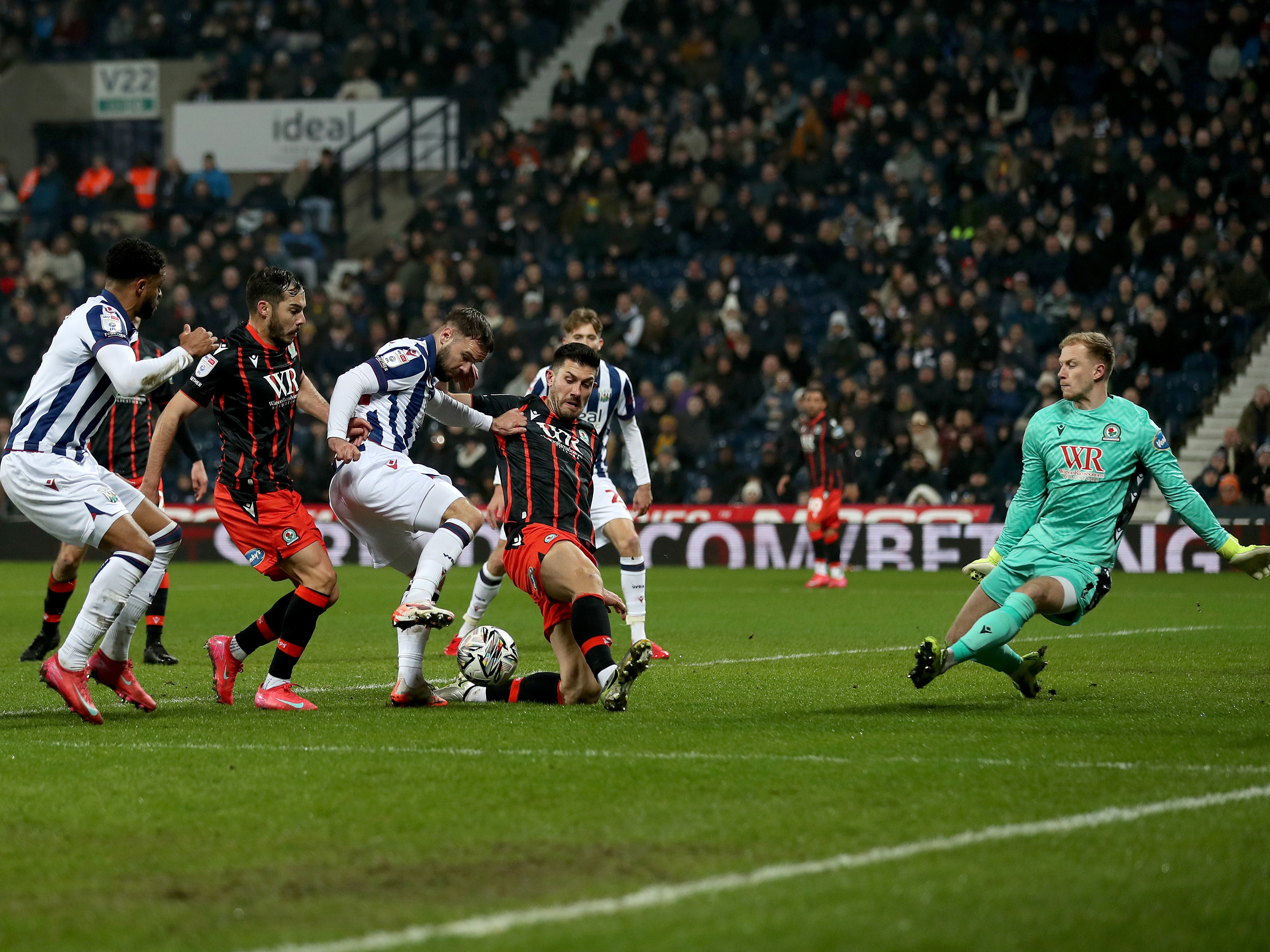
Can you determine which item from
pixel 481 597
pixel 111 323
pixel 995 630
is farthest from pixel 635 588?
pixel 111 323

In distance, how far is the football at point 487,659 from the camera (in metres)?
8.09

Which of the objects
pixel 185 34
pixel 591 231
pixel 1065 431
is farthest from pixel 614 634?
pixel 185 34

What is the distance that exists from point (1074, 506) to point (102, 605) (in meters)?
4.60

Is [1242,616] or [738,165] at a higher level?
[738,165]

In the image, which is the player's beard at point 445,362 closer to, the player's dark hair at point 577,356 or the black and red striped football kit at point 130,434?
the player's dark hair at point 577,356

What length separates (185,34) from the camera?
31.9 metres

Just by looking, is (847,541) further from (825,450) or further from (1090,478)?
(1090,478)

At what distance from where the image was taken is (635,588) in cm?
1091

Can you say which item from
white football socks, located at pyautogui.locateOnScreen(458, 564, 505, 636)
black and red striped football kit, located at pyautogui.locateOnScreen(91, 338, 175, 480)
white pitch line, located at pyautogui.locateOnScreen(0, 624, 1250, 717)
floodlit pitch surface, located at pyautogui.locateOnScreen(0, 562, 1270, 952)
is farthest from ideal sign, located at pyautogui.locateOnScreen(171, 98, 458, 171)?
floodlit pitch surface, located at pyautogui.locateOnScreen(0, 562, 1270, 952)

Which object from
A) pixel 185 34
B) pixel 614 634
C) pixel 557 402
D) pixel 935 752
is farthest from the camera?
pixel 185 34

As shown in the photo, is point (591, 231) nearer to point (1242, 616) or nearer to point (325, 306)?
point (325, 306)

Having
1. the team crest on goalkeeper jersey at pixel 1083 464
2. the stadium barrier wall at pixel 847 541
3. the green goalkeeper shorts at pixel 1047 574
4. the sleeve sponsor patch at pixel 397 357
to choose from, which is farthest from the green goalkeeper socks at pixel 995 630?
the stadium barrier wall at pixel 847 541

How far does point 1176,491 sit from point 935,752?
2.20m

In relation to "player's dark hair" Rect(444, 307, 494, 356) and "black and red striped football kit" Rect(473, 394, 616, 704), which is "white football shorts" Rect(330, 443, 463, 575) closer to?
"black and red striped football kit" Rect(473, 394, 616, 704)
